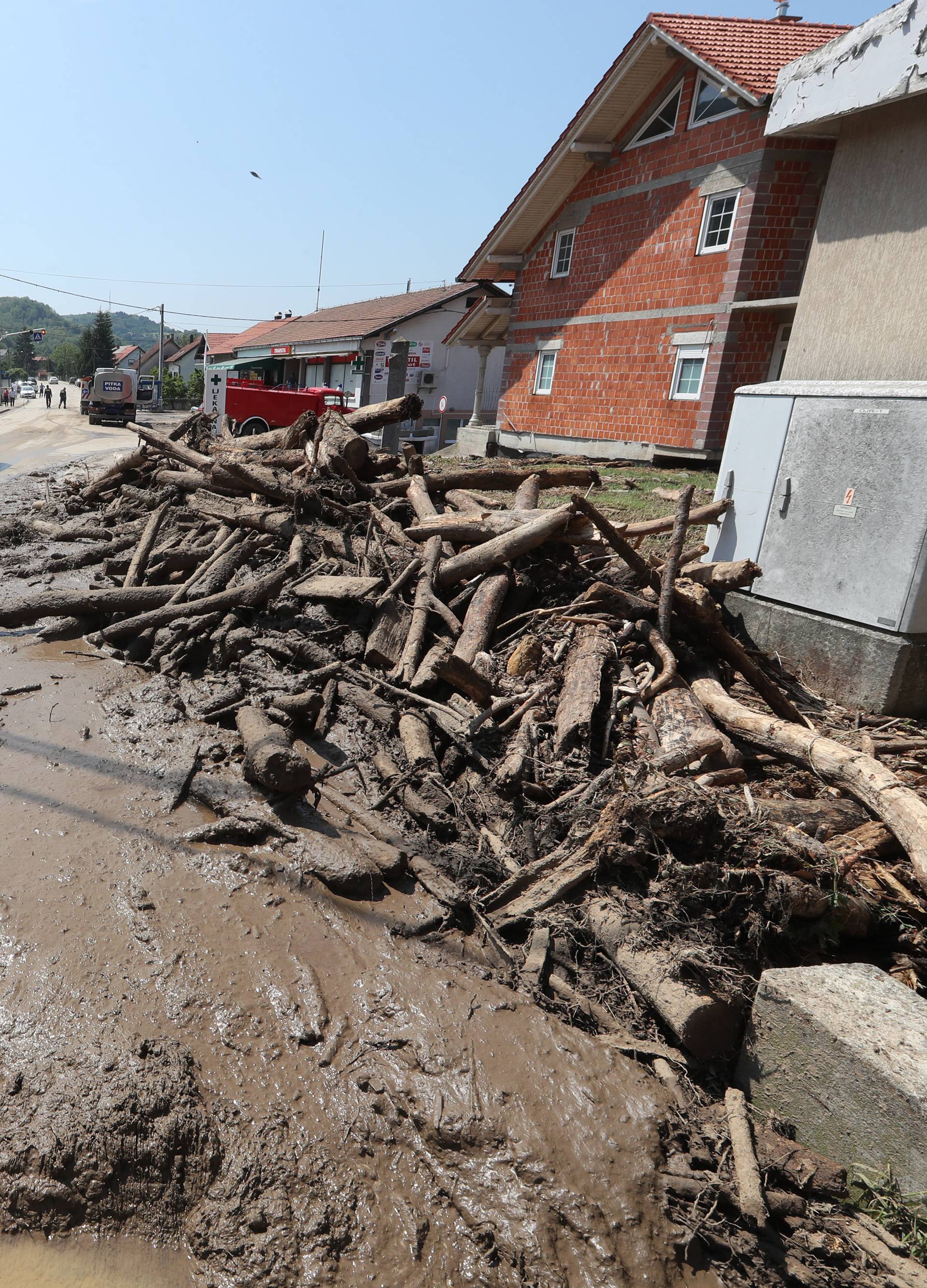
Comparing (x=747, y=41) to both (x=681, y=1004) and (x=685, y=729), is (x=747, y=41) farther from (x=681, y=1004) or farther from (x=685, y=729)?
(x=681, y=1004)

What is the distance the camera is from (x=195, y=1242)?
9.32 feet

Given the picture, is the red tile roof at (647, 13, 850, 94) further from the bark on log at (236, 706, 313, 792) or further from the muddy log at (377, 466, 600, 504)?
the bark on log at (236, 706, 313, 792)

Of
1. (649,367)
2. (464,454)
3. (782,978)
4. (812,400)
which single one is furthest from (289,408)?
(782,978)

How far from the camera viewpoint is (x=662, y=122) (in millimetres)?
17938

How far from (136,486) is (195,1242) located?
11298 millimetres

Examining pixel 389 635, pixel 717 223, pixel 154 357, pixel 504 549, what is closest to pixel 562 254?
pixel 717 223

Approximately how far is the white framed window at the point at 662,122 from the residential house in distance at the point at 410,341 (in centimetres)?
1330

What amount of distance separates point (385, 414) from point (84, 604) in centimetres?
427

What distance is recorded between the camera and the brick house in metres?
15.7

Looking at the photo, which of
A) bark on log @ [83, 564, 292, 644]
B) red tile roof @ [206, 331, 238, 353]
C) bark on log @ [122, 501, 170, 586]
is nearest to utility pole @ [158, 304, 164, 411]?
red tile roof @ [206, 331, 238, 353]

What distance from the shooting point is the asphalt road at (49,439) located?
22219mm

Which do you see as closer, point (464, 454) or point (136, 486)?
point (136, 486)

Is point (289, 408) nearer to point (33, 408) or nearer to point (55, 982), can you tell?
point (55, 982)

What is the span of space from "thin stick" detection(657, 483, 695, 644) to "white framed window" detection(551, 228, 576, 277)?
57.6ft
